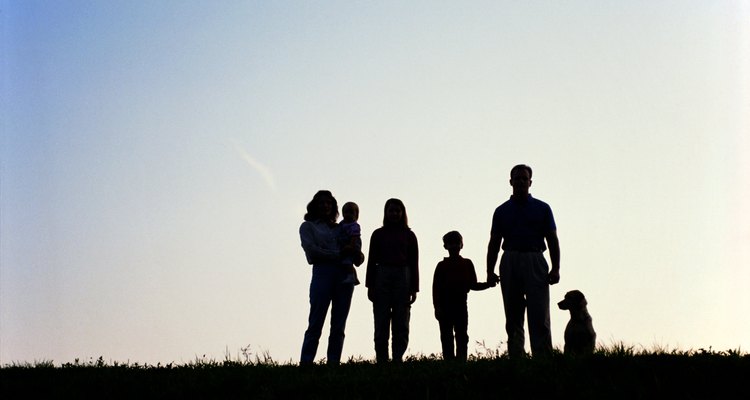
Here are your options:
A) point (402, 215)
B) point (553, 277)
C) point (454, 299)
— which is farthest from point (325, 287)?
point (553, 277)

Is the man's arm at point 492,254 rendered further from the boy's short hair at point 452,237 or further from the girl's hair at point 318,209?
the girl's hair at point 318,209

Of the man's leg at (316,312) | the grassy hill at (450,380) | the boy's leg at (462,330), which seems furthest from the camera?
the boy's leg at (462,330)

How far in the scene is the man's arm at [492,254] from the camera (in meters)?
11.7

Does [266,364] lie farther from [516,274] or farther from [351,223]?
[516,274]

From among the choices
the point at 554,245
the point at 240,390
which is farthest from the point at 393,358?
the point at 240,390

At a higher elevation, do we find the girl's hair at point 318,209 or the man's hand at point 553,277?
the girl's hair at point 318,209

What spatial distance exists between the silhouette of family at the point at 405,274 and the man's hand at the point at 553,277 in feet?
0.04

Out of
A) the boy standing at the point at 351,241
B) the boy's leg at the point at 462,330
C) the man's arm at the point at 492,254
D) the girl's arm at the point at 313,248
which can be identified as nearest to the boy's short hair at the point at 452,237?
the boy's leg at the point at 462,330

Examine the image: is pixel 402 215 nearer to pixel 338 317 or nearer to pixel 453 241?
pixel 453 241

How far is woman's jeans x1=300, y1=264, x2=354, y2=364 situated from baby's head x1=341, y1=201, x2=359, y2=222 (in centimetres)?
69

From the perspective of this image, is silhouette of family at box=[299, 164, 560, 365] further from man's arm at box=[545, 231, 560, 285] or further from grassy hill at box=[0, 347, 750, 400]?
grassy hill at box=[0, 347, 750, 400]

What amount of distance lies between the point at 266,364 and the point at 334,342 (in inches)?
64.4

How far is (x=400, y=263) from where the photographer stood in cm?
1223

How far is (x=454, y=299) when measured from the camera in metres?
13.0
